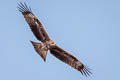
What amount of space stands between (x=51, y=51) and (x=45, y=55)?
0.48m

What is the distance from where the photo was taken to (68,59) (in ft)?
49.4

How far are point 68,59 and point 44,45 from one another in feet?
4.85

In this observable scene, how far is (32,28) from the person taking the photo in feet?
47.7

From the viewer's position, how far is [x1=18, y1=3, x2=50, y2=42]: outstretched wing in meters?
14.4

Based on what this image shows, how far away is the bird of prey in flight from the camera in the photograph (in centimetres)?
1429

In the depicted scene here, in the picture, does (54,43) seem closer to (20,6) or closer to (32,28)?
(32,28)

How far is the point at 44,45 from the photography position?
14.3m

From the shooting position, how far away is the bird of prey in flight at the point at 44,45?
14.3 meters

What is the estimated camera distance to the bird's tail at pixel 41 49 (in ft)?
46.8

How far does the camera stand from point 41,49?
14258 mm

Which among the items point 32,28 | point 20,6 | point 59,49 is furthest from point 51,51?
point 20,6

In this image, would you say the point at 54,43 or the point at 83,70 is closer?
the point at 54,43

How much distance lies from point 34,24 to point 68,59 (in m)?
2.28

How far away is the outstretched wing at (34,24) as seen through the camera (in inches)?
566
